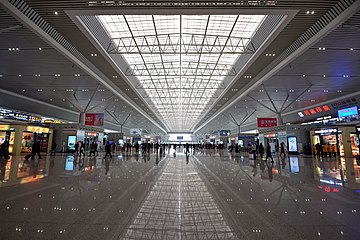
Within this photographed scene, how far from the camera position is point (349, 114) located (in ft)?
76.9

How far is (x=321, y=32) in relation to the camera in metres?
11.3

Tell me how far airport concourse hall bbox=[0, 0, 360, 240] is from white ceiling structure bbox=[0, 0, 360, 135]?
106 mm

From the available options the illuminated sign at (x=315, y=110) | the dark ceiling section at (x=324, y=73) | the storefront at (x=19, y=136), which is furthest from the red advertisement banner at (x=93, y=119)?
the illuminated sign at (x=315, y=110)

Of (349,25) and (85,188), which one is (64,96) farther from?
(349,25)

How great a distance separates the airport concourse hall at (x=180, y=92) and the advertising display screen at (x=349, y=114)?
0.23m

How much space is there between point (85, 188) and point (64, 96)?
84.9 ft

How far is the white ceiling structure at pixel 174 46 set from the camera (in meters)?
10.5

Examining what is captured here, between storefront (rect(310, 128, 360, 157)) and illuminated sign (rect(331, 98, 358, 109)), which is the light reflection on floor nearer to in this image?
storefront (rect(310, 128, 360, 157))

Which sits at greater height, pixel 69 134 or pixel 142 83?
pixel 142 83

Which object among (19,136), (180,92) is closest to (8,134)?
(19,136)

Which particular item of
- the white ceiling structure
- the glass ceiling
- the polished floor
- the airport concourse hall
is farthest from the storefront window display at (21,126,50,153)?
the polished floor

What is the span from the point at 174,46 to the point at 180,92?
19.6m

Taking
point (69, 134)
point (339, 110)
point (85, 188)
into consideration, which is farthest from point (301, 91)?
point (69, 134)

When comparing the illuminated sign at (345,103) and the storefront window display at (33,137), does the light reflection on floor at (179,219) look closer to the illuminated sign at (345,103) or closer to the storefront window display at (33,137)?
the storefront window display at (33,137)
